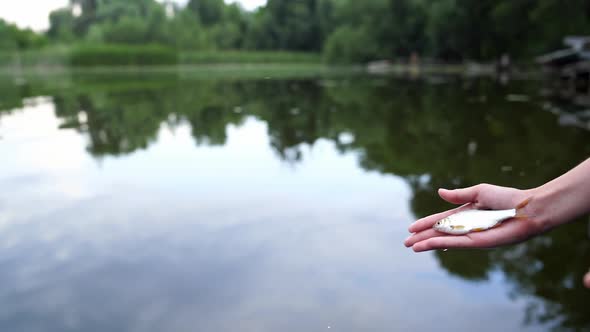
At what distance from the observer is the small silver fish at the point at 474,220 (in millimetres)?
2084

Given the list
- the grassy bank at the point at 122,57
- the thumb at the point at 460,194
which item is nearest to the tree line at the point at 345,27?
the grassy bank at the point at 122,57

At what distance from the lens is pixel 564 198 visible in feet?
6.47

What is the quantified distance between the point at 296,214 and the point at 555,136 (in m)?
4.95

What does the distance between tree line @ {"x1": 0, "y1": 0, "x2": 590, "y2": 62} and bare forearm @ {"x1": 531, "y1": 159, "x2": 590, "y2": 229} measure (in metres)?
27.3

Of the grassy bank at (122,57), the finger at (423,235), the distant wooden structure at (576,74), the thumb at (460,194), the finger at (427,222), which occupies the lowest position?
the finger at (423,235)

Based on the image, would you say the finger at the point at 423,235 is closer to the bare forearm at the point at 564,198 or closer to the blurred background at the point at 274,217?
the bare forearm at the point at 564,198

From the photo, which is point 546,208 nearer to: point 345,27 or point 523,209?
point 523,209

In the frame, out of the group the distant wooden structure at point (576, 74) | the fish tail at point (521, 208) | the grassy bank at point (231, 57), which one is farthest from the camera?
the grassy bank at point (231, 57)

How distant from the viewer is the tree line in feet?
112

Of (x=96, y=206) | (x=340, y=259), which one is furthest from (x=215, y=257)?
(x=96, y=206)

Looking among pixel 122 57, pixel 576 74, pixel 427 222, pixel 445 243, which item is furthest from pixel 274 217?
pixel 122 57

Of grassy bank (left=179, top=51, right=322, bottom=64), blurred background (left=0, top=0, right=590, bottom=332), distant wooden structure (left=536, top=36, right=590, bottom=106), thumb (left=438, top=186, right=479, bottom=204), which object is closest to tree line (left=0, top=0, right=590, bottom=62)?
grassy bank (left=179, top=51, right=322, bottom=64)

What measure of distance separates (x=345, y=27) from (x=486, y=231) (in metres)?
61.8

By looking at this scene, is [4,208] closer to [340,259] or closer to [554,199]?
[340,259]
